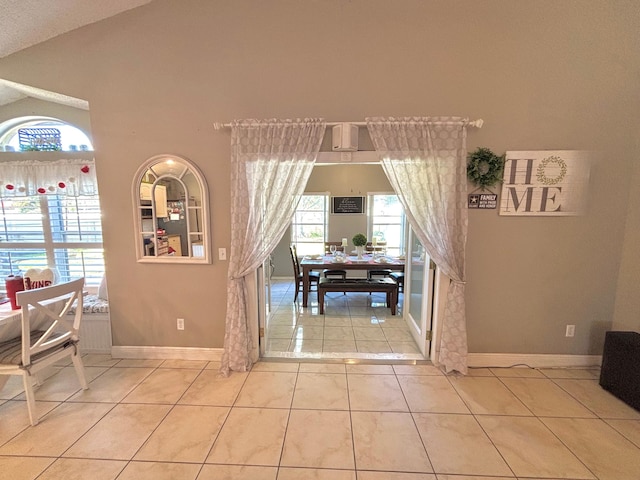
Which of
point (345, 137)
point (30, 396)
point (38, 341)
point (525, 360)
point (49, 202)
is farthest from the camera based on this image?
point (49, 202)

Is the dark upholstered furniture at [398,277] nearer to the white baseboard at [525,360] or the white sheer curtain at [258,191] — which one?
the white baseboard at [525,360]

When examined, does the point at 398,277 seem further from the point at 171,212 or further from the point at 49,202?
the point at 49,202

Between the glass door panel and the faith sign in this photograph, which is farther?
the glass door panel

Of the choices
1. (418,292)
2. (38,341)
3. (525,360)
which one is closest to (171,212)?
(38,341)

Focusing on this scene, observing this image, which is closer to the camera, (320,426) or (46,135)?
(320,426)

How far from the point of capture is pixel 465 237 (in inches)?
95.1

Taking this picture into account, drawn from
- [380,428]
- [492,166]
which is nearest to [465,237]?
[492,166]

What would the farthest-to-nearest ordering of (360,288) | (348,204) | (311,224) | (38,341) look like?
1. (311,224)
2. (348,204)
3. (360,288)
4. (38,341)

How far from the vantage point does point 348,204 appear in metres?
5.98

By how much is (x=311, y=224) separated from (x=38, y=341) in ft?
15.3

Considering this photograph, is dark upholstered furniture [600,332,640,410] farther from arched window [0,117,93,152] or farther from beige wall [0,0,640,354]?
arched window [0,117,93,152]

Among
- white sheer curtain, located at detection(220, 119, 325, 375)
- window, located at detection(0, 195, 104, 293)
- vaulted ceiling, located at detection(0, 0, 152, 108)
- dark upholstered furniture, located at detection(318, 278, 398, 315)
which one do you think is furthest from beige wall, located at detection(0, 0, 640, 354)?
dark upholstered furniture, located at detection(318, 278, 398, 315)

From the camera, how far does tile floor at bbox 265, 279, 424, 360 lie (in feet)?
9.63

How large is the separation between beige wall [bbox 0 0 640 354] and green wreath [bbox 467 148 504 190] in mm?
118
